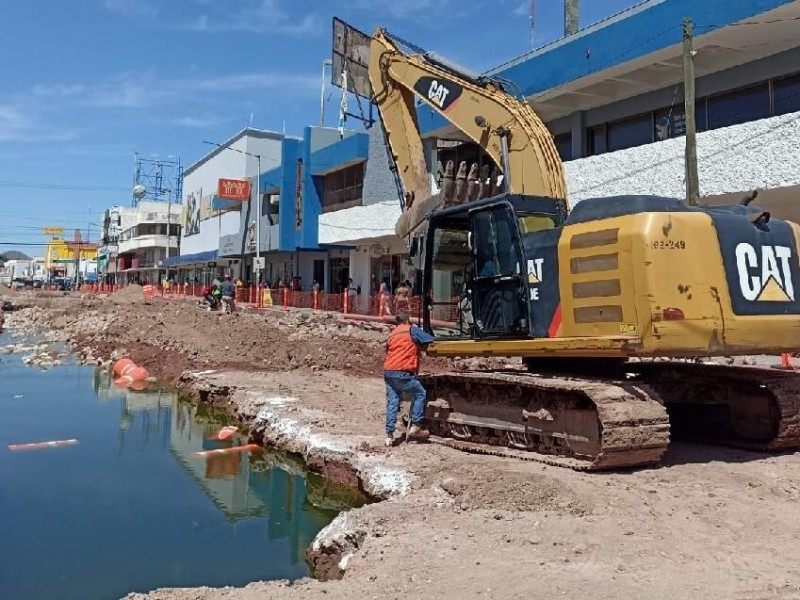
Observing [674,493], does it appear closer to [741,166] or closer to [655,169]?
[741,166]

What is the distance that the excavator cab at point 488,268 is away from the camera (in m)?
7.75

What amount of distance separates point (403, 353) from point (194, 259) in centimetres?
5188

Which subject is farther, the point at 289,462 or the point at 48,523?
the point at 289,462

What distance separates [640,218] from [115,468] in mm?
7084

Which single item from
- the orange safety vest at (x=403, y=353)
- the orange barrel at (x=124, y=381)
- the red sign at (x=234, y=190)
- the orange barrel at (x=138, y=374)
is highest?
the red sign at (x=234, y=190)

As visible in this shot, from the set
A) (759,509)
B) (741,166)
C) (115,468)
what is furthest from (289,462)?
(741,166)

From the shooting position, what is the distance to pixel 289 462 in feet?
31.6

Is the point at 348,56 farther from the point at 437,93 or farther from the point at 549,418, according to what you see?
the point at 549,418

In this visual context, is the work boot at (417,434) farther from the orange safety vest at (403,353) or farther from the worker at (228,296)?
the worker at (228,296)

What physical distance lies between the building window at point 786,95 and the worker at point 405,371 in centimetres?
1111

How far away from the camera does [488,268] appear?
26.7ft

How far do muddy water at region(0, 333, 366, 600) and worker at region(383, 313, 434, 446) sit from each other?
3.81 ft

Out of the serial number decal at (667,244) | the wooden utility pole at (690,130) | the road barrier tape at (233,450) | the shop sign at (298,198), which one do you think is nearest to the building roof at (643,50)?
the wooden utility pole at (690,130)

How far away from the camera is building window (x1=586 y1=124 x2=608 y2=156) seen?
67.2ft
